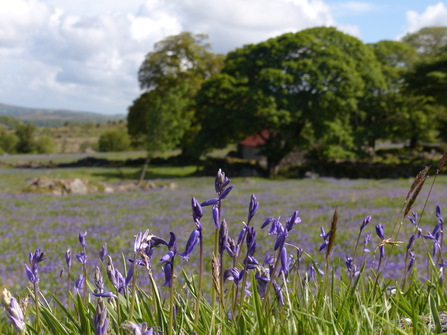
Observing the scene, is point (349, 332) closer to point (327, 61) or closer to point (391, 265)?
point (391, 265)

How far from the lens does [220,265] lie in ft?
7.06

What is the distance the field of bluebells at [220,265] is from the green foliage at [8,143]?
82.2 m

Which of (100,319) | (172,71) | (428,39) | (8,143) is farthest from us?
(8,143)

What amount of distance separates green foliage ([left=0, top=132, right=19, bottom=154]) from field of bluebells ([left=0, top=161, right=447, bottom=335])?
270ft

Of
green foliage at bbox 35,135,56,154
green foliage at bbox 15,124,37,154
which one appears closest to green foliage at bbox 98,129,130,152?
green foliage at bbox 35,135,56,154

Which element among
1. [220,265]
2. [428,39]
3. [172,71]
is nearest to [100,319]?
[220,265]

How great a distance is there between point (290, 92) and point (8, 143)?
83.6m

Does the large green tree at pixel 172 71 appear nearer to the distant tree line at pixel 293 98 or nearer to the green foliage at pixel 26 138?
the distant tree line at pixel 293 98

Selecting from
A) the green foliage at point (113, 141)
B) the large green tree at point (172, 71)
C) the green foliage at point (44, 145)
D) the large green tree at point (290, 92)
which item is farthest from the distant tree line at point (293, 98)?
the green foliage at point (44, 145)

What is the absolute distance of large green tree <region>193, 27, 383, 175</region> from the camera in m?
33.7

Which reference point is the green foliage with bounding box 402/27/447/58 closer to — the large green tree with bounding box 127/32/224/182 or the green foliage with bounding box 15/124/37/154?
the large green tree with bounding box 127/32/224/182

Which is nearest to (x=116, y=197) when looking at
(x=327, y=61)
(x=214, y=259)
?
(x=327, y=61)

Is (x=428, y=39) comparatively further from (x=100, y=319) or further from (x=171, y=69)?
(x=100, y=319)

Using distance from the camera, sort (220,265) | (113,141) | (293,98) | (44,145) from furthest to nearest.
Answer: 1. (44,145)
2. (113,141)
3. (293,98)
4. (220,265)
